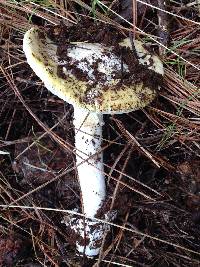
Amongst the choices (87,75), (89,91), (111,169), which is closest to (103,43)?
(87,75)

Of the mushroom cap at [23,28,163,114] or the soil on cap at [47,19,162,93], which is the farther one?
the soil on cap at [47,19,162,93]

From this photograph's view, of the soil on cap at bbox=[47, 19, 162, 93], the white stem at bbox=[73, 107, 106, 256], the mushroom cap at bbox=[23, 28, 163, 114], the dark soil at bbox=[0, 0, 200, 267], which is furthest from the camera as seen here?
the dark soil at bbox=[0, 0, 200, 267]

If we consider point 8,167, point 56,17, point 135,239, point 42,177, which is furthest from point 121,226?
point 56,17

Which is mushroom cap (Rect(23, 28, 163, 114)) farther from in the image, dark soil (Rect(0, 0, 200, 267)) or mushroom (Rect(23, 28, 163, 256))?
dark soil (Rect(0, 0, 200, 267))

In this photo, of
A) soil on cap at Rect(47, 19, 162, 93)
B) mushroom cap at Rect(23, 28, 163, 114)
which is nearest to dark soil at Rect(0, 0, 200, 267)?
soil on cap at Rect(47, 19, 162, 93)

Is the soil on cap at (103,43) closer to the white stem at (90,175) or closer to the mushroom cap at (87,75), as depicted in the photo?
the mushroom cap at (87,75)

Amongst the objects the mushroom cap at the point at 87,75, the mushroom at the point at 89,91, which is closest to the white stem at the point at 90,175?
the mushroom at the point at 89,91

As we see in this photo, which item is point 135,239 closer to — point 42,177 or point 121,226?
point 121,226
